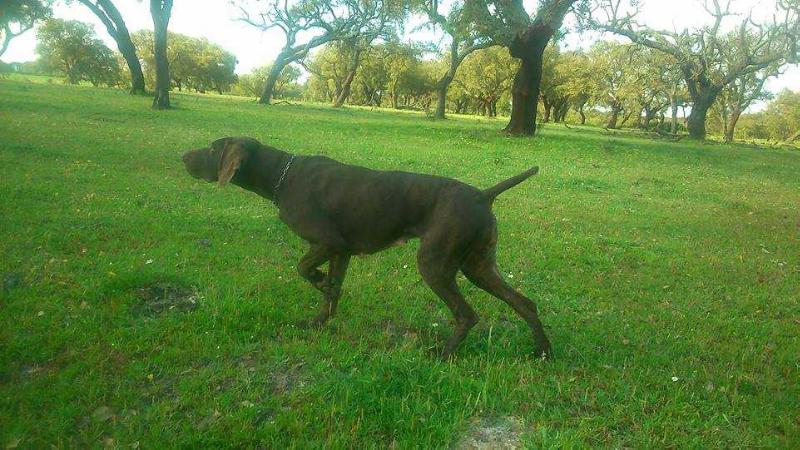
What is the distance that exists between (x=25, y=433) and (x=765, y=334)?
261 inches

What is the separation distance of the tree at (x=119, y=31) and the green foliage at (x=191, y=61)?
115ft

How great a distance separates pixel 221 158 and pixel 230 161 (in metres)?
0.20

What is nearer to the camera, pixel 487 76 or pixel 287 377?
pixel 287 377

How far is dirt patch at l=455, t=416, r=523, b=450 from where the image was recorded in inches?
145

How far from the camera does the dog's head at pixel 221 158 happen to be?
212 inches

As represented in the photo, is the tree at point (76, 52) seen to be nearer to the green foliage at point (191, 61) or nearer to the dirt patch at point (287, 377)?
the green foliage at point (191, 61)

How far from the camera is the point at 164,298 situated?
18.4 feet

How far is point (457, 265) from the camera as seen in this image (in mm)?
4805

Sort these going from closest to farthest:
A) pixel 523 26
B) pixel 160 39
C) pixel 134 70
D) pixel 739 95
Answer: pixel 523 26
pixel 160 39
pixel 134 70
pixel 739 95

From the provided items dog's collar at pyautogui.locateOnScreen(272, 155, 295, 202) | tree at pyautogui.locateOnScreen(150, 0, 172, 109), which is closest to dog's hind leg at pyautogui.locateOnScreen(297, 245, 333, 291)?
dog's collar at pyautogui.locateOnScreen(272, 155, 295, 202)

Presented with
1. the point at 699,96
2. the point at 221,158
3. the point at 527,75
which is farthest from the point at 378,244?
the point at 699,96

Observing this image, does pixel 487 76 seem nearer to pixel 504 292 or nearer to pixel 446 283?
pixel 504 292

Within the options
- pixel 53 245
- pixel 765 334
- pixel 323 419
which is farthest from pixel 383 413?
pixel 53 245

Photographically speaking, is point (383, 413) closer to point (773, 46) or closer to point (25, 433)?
point (25, 433)
